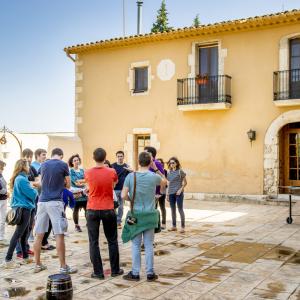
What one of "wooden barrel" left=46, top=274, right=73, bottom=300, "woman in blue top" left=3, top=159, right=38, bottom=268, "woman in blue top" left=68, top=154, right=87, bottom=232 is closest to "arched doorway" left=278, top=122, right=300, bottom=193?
"woman in blue top" left=68, top=154, right=87, bottom=232

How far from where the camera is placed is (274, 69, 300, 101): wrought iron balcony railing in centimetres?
1442

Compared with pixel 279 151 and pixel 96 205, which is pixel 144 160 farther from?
pixel 279 151

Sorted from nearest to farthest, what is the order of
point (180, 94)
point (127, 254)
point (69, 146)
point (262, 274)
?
point (262, 274) < point (127, 254) < point (180, 94) < point (69, 146)

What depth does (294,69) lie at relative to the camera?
1438 cm

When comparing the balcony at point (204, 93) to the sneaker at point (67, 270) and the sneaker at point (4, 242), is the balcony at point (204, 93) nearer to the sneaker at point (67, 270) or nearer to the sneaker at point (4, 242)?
the sneaker at point (4, 242)

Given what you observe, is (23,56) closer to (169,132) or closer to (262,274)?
(169,132)

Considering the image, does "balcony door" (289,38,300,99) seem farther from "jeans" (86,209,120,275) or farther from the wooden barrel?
the wooden barrel

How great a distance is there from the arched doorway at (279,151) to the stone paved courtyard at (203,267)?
488cm

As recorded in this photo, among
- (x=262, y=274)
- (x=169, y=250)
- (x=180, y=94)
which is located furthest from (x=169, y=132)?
(x=262, y=274)

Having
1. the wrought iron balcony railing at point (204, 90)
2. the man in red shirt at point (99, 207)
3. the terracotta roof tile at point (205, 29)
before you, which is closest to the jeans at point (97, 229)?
the man in red shirt at point (99, 207)

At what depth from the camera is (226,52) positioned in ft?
51.0

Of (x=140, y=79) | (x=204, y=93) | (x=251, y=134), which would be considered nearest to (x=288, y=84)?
(x=251, y=134)

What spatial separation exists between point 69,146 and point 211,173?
5462 millimetres

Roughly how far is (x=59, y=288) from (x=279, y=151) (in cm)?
1191
